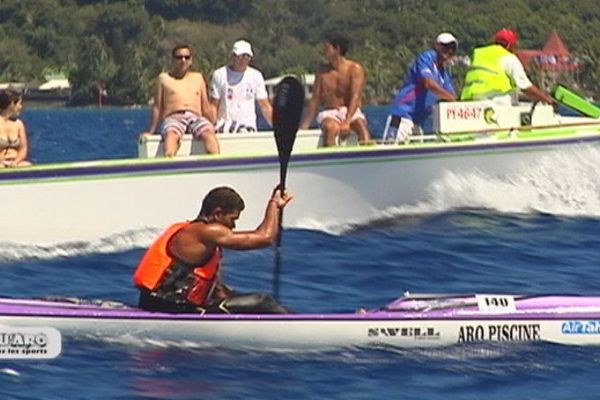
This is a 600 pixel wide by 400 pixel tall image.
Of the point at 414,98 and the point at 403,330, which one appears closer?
the point at 403,330

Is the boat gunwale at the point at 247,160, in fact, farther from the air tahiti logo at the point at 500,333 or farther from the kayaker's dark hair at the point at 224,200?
the air tahiti logo at the point at 500,333

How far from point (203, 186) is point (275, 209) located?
163 inches

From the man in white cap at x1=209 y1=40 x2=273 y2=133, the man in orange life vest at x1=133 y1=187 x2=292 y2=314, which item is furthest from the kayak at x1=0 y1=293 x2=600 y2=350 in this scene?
the man in white cap at x1=209 y1=40 x2=273 y2=133

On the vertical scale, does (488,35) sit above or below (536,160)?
above

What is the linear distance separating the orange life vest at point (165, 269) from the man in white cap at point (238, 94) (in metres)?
5.13

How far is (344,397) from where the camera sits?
10.3 m

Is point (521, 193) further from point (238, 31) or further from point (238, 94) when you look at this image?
point (238, 31)

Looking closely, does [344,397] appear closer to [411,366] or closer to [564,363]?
[411,366]

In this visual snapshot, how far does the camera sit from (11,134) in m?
15.2

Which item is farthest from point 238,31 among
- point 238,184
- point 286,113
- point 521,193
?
point 286,113

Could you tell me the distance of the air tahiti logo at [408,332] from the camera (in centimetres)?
1124

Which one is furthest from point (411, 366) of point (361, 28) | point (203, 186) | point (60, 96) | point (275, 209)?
point (361, 28)

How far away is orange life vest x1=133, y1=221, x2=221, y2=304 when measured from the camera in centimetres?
1130

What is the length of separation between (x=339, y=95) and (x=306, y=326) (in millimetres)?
5903
